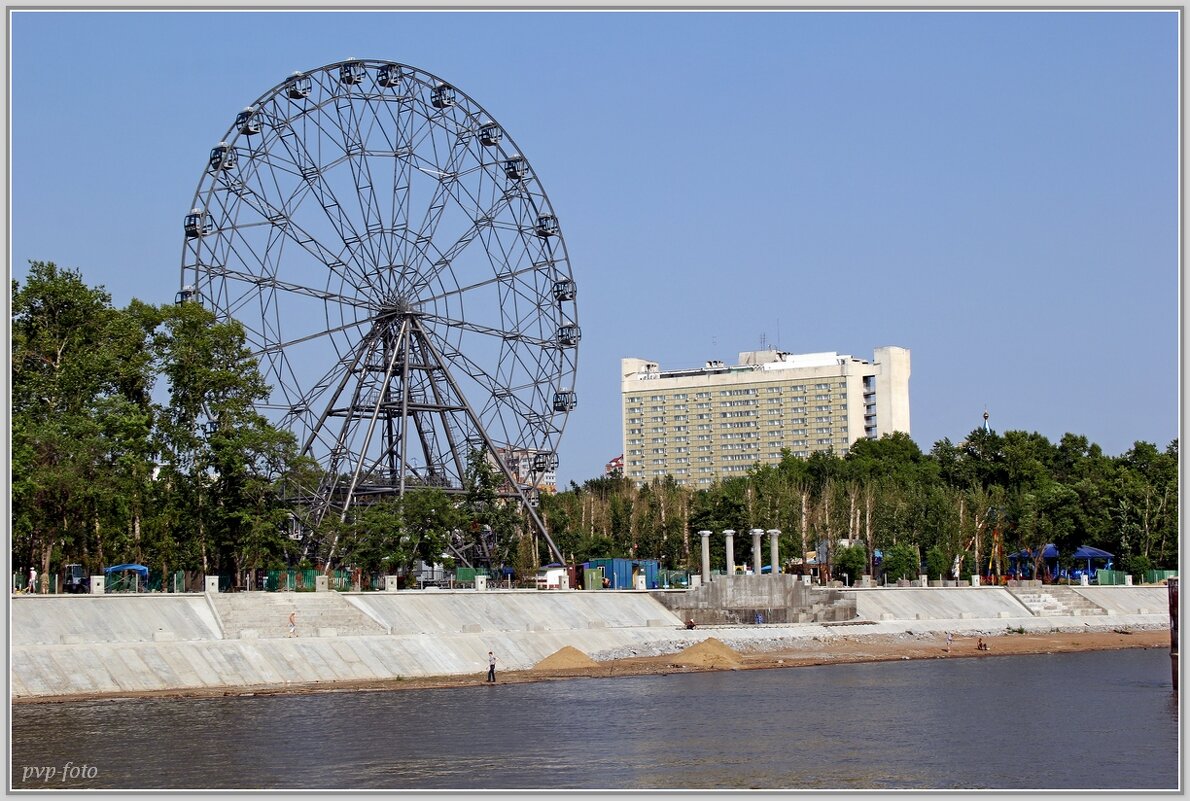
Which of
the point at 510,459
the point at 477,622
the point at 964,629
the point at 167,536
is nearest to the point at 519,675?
the point at 477,622

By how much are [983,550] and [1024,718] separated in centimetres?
7837

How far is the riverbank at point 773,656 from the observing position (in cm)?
5550

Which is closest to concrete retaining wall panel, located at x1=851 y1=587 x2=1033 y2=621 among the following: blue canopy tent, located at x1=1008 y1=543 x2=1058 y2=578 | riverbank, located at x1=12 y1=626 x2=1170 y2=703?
riverbank, located at x1=12 y1=626 x2=1170 y2=703

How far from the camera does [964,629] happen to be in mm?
87562

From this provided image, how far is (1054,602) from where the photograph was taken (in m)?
101

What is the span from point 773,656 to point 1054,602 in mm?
34655

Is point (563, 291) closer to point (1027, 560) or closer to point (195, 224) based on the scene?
point (195, 224)

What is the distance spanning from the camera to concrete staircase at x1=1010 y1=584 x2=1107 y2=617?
99625mm

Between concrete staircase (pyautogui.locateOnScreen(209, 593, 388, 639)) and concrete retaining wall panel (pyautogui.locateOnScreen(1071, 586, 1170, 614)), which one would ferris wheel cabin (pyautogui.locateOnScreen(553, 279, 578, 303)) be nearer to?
concrete staircase (pyautogui.locateOnScreen(209, 593, 388, 639))

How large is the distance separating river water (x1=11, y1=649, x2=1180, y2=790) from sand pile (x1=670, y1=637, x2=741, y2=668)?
20.9ft

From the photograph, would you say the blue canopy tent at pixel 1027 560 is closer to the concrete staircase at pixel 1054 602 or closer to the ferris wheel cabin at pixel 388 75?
the concrete staircase at pixel 1054 602

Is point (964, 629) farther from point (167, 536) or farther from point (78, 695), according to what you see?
point (78, 695)
